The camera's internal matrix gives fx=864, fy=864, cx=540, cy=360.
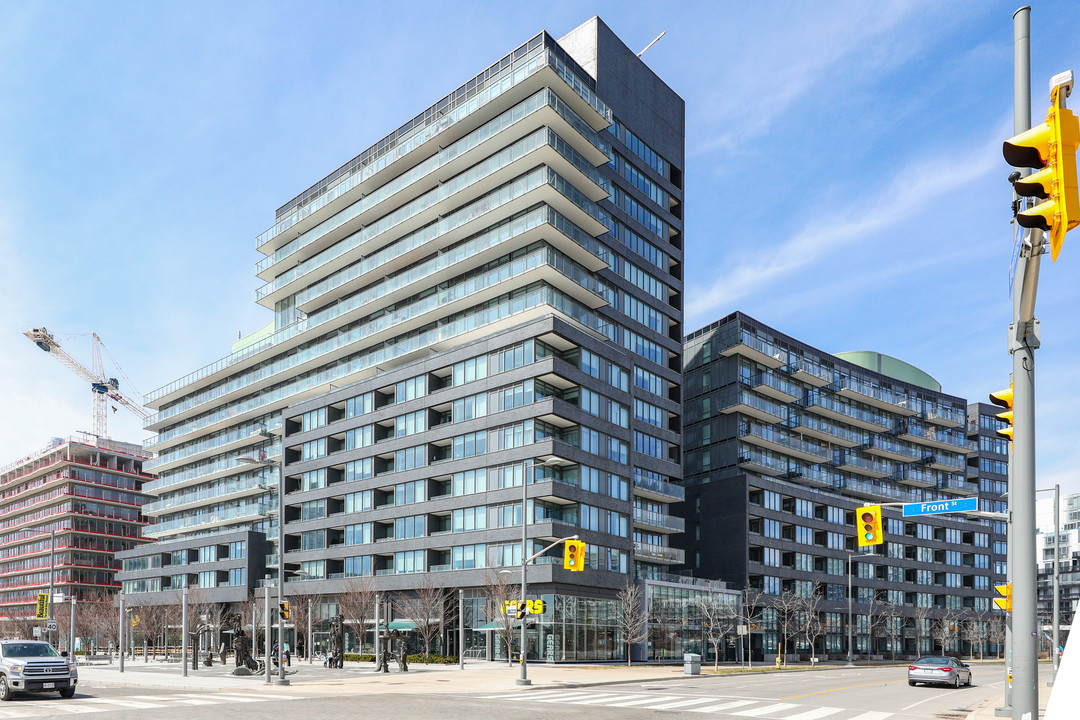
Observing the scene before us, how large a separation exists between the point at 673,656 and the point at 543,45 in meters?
49.9

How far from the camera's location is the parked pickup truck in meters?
26.5

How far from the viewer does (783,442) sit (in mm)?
95688

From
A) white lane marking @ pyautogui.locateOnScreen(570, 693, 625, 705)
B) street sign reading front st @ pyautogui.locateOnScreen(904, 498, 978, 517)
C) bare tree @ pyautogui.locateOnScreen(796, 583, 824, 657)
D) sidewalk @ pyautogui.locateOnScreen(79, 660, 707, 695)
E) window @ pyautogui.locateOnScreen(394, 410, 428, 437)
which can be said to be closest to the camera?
street sign reading front st @ pyautogui.locateOnScreen(904, 498, 978, 517)

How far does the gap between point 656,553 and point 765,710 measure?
47.8 metres

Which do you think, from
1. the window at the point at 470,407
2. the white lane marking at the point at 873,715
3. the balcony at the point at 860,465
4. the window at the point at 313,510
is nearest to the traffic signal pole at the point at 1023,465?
the white lane marking at the point at 873,715

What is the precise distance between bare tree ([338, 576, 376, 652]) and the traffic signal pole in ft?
199

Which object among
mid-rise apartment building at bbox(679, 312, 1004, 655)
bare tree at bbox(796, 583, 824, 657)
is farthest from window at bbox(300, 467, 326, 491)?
bare tree at bbox(796, 583, 824, 657)

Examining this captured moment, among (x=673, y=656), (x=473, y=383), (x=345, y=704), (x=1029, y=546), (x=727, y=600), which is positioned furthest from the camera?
(x=727, y=600)

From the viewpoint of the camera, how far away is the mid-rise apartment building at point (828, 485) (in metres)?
89.4

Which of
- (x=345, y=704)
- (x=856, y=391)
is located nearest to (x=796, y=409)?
(x=856, y=391)

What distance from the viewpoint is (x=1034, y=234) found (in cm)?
818

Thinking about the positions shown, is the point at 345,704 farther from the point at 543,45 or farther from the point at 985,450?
the point at 985,450

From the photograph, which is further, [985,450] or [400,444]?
[985,450]

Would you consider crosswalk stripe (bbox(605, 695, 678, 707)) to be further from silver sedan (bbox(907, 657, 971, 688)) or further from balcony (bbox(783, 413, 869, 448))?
balcony (bbox(783, 413, 869, 448))
